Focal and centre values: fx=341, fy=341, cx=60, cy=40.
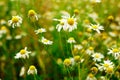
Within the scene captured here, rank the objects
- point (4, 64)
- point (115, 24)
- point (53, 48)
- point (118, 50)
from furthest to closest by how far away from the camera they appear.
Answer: point (115, 24) → point (4, 64) → point (53, 48) → point (118, 50)

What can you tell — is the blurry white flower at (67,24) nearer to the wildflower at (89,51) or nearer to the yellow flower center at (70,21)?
the yellow flower center at (70,21)

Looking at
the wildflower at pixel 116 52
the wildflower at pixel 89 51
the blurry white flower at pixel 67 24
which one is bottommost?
the wildflower at pixel 89 51

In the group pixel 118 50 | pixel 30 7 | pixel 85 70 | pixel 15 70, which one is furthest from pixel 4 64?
pixel 118 50

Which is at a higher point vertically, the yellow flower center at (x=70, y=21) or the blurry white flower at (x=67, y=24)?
the yellow flower center at (x=70, y=21)

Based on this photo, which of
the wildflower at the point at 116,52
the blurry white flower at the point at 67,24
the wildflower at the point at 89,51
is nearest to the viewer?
the blurry white flower at the point at 67,24

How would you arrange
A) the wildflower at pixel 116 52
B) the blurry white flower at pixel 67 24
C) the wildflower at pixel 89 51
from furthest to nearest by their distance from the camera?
the wildflower at pixel 89 51 < the wildflower at pixel 116 52 < the blurry white flower at pixel 67 24

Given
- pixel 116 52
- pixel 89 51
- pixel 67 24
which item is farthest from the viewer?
pixel 89 51

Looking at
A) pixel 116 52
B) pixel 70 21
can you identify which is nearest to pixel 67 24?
pixel 70 21

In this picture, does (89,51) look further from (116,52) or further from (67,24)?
(67,24)

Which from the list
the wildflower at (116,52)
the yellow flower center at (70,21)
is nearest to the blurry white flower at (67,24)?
the yellow flower center at (70,21)

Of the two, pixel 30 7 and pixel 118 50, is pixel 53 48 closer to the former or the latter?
→ pixel 30 7

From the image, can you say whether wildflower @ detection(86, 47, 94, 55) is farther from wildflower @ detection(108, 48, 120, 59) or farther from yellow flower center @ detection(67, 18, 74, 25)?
yellow flower center @ detection(67, 18, 74, 25)
